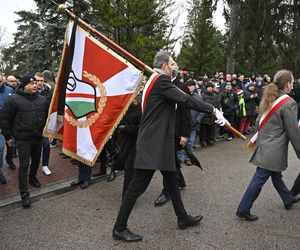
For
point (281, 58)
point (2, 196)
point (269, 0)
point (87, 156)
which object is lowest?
point (2, 196)

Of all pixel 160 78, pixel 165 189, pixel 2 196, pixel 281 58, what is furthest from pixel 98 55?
pixel 281 58

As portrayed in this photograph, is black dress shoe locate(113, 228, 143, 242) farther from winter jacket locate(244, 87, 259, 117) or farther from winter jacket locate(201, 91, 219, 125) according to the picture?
winter jacket locate(244, 87, 259, 117)

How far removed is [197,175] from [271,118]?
7.90 ft

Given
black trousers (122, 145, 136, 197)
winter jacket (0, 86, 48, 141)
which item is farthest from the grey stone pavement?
winter jacket (0, 86, 48, 141)

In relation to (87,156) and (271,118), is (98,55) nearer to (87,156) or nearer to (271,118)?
(87,156)

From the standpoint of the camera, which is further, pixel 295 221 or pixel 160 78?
pixel 295 221

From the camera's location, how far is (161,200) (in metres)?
4.67

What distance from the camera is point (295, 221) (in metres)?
4.15

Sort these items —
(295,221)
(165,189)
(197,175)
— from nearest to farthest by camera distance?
(295,221)
(165,189)
(197,175)

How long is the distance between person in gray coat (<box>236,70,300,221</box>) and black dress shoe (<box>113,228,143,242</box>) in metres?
1.39

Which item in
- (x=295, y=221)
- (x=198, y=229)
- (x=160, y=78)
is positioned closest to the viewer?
(x=160, y=78)

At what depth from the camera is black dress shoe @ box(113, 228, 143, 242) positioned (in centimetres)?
357

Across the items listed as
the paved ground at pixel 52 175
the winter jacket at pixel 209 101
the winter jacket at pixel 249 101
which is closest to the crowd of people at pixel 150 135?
the paved ground at pixel 52 175

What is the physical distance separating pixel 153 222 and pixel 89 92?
75.6 inches
